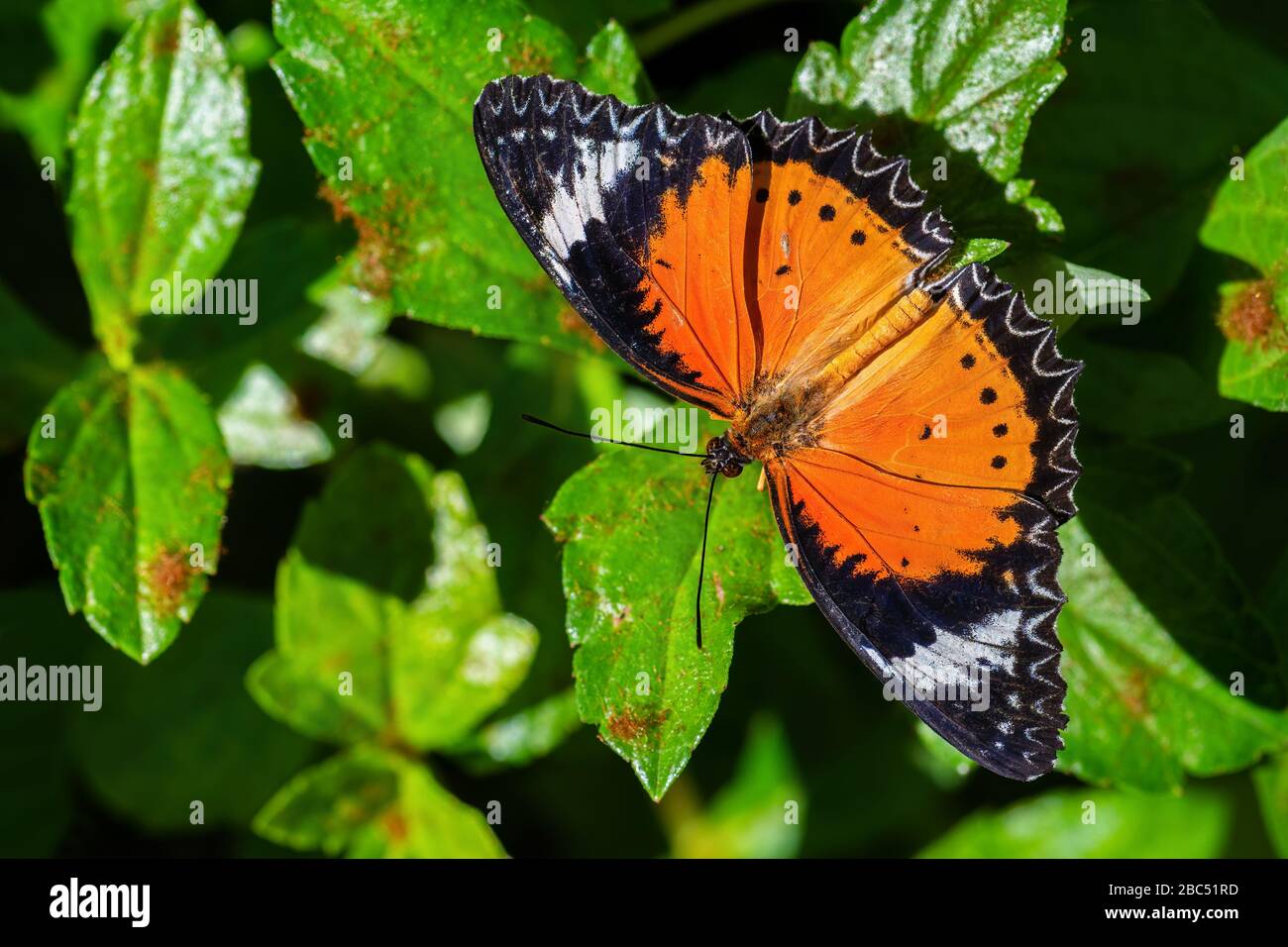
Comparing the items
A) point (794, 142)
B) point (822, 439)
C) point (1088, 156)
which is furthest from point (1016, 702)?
point (1088, 156)

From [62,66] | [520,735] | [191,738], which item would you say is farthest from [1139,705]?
[62,66]

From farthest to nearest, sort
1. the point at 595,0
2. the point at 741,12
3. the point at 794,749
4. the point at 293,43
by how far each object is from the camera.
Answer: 1. the point at 794,749
2. the point at 741,12
3. the point at 595,0
4. the point at 293,43

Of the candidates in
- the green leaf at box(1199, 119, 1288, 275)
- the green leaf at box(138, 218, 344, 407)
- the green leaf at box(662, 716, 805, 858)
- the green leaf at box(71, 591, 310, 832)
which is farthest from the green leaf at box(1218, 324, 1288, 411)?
the green leaf at box(71, 591, 310, 832)

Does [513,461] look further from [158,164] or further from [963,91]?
[963,91]

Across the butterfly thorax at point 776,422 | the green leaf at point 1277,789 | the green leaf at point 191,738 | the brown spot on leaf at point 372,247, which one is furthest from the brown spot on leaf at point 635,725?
the green leaf at point 1277,789

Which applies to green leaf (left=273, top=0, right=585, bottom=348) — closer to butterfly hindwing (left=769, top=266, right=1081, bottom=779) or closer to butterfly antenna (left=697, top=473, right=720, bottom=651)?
butterfly antenna (left=697, top=473, right=720, bottom=651)

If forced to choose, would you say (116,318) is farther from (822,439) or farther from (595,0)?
(822,439)
